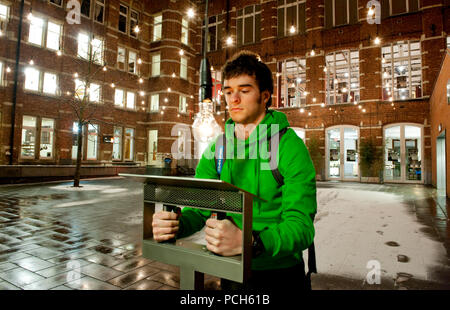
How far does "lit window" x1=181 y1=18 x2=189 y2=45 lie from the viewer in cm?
2190

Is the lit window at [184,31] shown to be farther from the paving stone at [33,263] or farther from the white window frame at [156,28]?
the paving stone at [33,263]

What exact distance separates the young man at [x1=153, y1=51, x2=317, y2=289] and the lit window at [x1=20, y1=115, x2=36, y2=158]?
17.1 meters

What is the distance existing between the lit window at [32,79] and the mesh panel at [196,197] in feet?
58.7

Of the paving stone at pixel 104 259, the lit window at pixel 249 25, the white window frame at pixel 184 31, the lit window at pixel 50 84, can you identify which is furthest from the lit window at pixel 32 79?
the paving stone at pixel 104 259

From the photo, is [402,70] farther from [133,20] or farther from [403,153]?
[133,20]

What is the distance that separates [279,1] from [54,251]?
21442 millimetres

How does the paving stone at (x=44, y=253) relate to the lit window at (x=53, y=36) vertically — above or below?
below

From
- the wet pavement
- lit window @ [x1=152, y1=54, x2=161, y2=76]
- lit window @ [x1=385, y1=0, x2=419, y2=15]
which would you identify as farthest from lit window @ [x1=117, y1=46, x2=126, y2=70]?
lit window @ [x1=385, y1=0, x2=419, y2=15]

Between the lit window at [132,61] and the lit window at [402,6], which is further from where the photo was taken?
the lit window at [132,61]

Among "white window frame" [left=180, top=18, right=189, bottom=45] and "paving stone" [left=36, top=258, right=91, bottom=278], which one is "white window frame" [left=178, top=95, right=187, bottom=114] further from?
"paving stone" [left=36, top=258, right=91, bottom=278]

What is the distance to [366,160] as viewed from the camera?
1608 cm

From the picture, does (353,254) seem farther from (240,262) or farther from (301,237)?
(240,262)

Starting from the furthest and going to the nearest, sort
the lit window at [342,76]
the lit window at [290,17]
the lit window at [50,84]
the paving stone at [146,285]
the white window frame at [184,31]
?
the white window frame at [184,31] → the lit window at [290,17] → the lit window at [342,76] → the lit window at [50,84] → the paving stone at [146,285]

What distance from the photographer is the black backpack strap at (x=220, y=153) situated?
1.44 m
